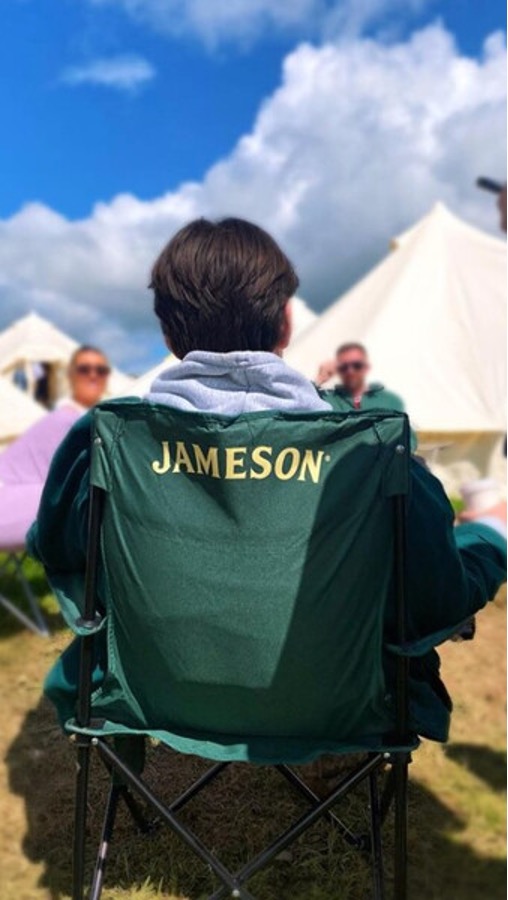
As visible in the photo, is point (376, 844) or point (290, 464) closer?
point (290, 464)

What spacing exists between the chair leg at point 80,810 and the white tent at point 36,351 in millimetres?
18479

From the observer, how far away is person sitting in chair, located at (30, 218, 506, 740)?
1520mm

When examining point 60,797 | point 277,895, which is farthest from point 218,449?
point 60,797

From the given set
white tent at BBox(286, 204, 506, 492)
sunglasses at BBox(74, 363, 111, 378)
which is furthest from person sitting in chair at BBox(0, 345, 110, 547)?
white tent at BBox(286, 204, 506, 492)

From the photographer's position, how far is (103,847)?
1.86m

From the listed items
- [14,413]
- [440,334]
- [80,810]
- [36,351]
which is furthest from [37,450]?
[36,351]

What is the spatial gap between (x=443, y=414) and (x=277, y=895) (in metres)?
7.26

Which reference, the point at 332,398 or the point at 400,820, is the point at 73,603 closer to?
the point at 400,820

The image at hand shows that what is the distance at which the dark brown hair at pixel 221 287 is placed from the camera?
5.23 feet

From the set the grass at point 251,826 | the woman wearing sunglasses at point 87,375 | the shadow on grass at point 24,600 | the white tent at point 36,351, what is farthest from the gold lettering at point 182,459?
the white tent at point 36,351

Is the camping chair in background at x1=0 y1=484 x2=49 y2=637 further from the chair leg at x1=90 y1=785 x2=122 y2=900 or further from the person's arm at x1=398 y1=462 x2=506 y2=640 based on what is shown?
the person's arm at x1=398 y1=462 x2=506 y2=640

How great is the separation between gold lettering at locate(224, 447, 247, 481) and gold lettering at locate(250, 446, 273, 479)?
2 cm

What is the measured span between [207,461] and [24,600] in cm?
334

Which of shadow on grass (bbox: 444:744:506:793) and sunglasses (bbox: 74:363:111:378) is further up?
sunglasses (bbox: 74:363:111:378)
